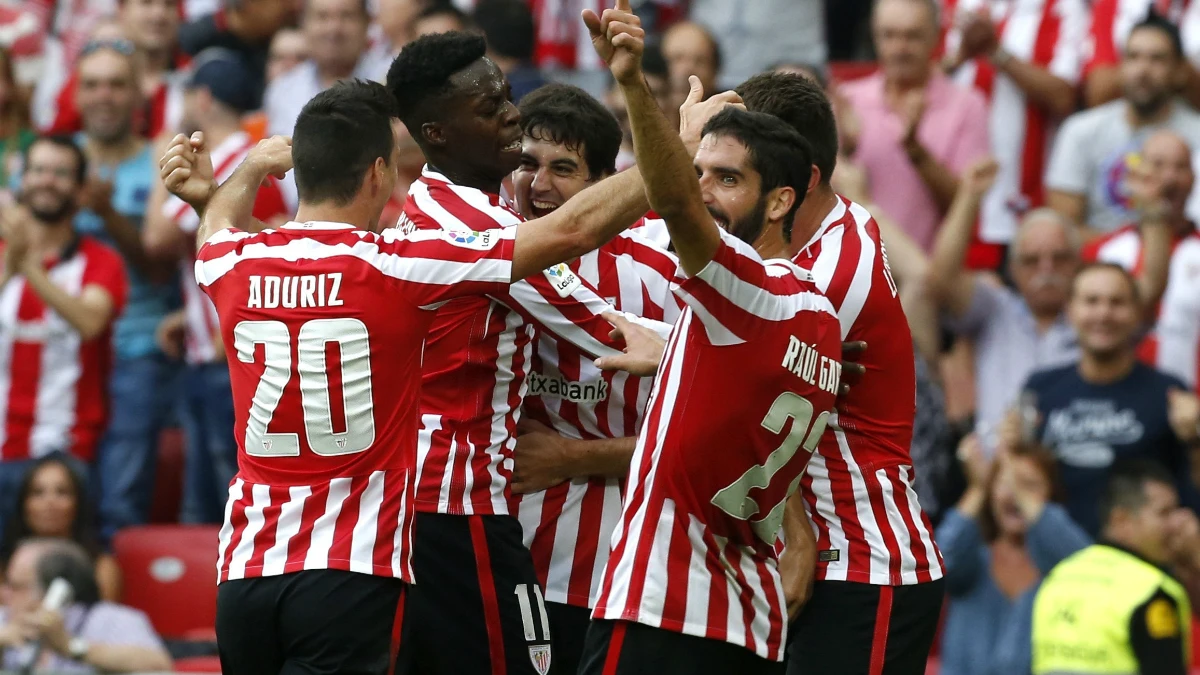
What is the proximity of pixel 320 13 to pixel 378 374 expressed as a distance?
6211 mm

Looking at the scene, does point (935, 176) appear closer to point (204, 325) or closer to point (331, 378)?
point (204, 325)

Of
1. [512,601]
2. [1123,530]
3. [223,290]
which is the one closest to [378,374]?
[223,290]

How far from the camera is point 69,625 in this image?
877cm

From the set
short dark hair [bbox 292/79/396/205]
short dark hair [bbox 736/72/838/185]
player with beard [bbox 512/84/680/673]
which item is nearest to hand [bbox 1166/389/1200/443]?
player with beard [bbox 512/84/680/673]

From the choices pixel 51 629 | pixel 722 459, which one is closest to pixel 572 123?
Result: pixel 722 459

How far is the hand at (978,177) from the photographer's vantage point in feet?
29.8

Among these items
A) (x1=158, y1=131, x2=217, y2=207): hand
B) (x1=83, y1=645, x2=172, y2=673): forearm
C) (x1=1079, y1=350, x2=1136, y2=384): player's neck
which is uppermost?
(x1=158, y1=131, x2=217, y2=207): hand

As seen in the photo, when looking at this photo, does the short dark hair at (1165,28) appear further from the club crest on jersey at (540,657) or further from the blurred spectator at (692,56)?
the club crest on jersey at (540,657)

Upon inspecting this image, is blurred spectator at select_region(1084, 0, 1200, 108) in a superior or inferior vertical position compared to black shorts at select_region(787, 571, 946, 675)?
superior

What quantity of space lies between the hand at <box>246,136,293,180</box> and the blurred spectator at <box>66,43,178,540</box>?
4.96m

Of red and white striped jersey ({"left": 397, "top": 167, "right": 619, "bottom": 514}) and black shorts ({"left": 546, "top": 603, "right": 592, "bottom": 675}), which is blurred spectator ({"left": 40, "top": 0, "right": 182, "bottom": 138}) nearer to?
red and white striped jersey ({"left": 397, "top": 167, "right": 619, "bottom": 514})

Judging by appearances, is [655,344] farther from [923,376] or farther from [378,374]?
[923,376]

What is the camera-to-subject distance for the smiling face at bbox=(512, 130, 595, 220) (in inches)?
218

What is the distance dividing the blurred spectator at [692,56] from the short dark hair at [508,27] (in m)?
0.74
